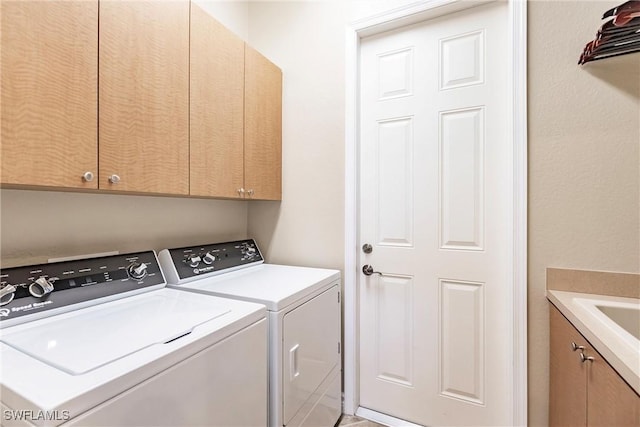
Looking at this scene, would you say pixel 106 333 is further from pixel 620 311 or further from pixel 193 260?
pixel 620 311

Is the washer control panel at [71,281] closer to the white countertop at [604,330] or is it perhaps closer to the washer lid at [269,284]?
the washer lid at [269,284]

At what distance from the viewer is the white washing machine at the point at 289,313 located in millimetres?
1248

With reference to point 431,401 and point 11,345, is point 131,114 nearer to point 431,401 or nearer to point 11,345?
point 11,345

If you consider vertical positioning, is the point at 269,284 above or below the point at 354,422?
above

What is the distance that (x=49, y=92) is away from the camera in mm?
919

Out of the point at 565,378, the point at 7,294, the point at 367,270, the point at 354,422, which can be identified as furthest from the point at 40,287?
the point at 565,378

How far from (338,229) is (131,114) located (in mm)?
1253

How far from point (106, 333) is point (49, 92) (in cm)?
→ 74

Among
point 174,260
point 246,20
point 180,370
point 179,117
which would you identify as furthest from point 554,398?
point 246,20

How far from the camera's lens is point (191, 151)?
1405 millimetres

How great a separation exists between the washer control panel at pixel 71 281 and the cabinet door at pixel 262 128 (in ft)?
2.23

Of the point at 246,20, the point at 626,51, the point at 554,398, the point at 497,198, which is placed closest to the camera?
the point at 626,51

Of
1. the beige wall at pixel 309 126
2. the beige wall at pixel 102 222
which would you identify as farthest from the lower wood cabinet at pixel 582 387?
the beige wall at pixel 102 222

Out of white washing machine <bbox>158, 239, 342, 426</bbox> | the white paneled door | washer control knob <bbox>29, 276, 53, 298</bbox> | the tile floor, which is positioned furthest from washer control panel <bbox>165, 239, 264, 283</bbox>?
the tile floor
